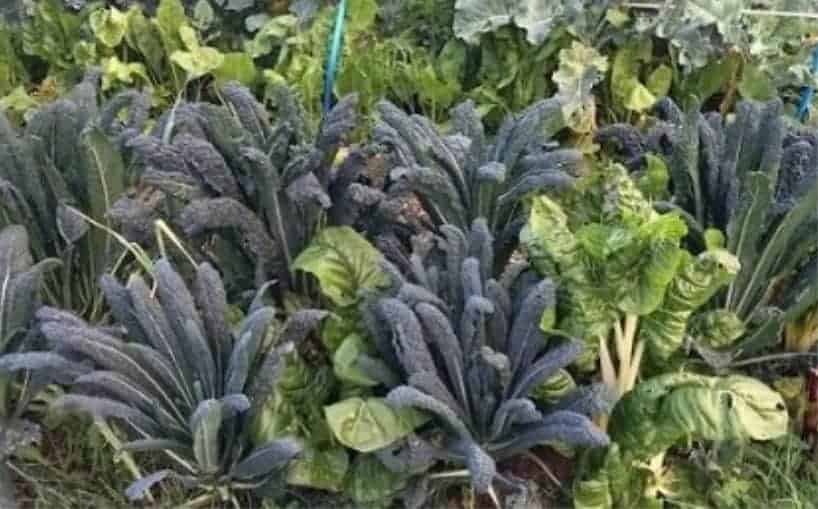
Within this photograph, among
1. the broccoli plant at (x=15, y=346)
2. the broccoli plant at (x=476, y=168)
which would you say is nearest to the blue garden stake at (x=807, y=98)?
the broccoli plant at (x=476, y=168)

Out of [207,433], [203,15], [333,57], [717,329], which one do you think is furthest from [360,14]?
[207,433]

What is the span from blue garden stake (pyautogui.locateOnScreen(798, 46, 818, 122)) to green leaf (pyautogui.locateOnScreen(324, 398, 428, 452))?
164 centimetres

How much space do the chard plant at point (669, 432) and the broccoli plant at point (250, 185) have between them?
696 mm

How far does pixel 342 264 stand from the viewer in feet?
7.98

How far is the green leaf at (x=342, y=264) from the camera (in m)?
2.40

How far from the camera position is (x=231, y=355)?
221cm

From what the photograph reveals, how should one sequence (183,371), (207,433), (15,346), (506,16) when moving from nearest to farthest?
(207,433), (183,371), (15,346), (506,16)

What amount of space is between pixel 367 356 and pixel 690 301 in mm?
631

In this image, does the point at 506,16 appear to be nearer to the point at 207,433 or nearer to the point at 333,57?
the point at 333,57

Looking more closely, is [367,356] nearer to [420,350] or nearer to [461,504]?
[420,350]

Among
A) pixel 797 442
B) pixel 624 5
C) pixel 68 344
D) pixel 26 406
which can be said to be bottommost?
pixel 797 442

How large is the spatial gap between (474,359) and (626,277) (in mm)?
328

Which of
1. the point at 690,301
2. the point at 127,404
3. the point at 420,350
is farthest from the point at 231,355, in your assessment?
the point at 690,301

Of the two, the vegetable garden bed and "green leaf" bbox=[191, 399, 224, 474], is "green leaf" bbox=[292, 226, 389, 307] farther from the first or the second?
"green leaf" bbox=[191, 399, 224, 474]
